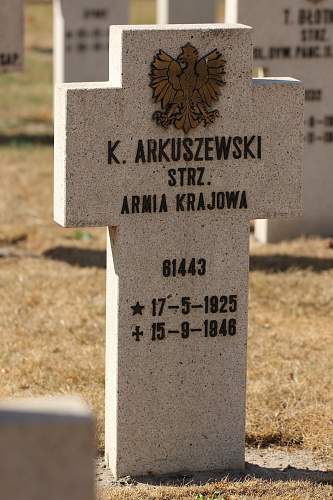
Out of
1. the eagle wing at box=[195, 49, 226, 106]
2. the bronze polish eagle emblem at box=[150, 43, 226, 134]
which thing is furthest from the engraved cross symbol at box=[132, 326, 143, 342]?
the eagle wing at box=[195, 49, 226, 106]

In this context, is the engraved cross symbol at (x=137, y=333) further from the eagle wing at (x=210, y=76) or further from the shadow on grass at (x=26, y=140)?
the shadow on grass at (x=26, y=140)

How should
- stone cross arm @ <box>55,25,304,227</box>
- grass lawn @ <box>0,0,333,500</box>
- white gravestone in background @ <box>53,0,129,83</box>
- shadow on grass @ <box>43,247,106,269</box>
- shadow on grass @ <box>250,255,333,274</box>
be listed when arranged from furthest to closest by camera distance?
white gravestone in background @ <box>53,0,129,83</box>
shadow on grass @ <box>43,247,106,269</box>
shadow on grass @ <box>250,255,333,274</box>
grass lawn @ <box>0,0,333,500</box>
stone cross arm @ <box>55,25,304,227</box>

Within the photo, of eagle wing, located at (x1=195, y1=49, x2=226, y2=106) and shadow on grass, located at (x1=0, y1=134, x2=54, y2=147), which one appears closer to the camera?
eagle wing, located at (x1=195, y1=49, x2=226, y2=106)

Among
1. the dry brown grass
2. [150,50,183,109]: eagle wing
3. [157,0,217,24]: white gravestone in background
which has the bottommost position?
the dry brown grass

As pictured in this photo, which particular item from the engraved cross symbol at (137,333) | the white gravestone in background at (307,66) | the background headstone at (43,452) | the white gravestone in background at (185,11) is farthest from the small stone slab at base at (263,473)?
the white gravestone in background at (185,11)

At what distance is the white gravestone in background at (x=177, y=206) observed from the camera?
5.53m

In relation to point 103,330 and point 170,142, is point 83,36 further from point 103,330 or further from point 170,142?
point 170,142

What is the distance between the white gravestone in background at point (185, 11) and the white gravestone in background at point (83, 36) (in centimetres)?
95

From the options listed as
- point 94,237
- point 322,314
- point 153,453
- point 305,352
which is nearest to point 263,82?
Result: point 153,453

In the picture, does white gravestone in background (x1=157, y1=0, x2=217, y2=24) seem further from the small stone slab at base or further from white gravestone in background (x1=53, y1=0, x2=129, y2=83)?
the small stone slab at base

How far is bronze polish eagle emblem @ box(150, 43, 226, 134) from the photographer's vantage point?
5543 millimetres

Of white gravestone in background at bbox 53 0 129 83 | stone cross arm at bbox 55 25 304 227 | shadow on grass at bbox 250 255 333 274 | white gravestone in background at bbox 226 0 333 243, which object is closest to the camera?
stone cross arm at bbox 55 25 304 227

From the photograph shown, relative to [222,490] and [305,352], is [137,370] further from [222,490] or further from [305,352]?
[305,352]

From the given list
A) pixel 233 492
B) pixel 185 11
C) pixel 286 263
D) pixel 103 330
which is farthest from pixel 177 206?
pixel 185 11
